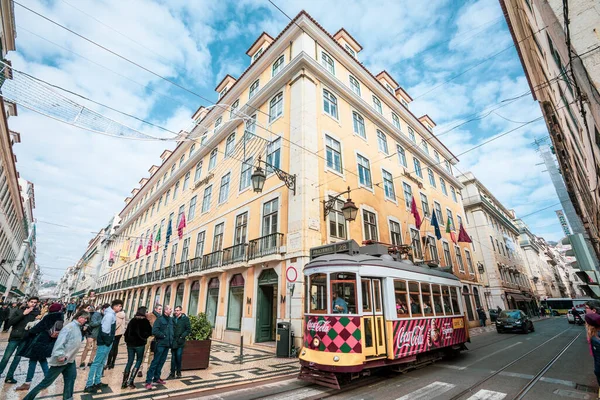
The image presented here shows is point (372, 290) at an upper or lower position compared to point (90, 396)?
upper

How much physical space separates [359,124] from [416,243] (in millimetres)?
9490

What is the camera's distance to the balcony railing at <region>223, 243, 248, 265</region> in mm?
13656

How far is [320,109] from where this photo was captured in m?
14.8

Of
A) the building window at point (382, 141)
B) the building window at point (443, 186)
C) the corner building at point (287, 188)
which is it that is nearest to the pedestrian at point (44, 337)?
the corner building at point (287, 188)

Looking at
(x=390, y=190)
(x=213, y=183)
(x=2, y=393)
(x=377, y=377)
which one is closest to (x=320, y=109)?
(x=390, y=190)

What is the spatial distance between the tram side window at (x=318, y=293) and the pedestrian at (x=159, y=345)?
3596 mm

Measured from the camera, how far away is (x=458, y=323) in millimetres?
9688

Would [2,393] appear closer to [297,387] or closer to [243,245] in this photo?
[297,387]

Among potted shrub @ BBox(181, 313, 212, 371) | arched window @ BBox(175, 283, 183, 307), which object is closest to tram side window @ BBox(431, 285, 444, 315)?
potted shrub @ BBox(181, 313, 212, 371)

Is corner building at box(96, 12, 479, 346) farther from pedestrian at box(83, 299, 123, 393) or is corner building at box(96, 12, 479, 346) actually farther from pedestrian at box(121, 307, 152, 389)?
pedestrian at box(83, 299, 123, 393)

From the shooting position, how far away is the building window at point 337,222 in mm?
13000

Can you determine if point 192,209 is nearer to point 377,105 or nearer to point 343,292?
point 377,105

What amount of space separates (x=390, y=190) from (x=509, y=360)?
11279 mm

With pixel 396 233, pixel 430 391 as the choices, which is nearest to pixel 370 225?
pixel 396 233
